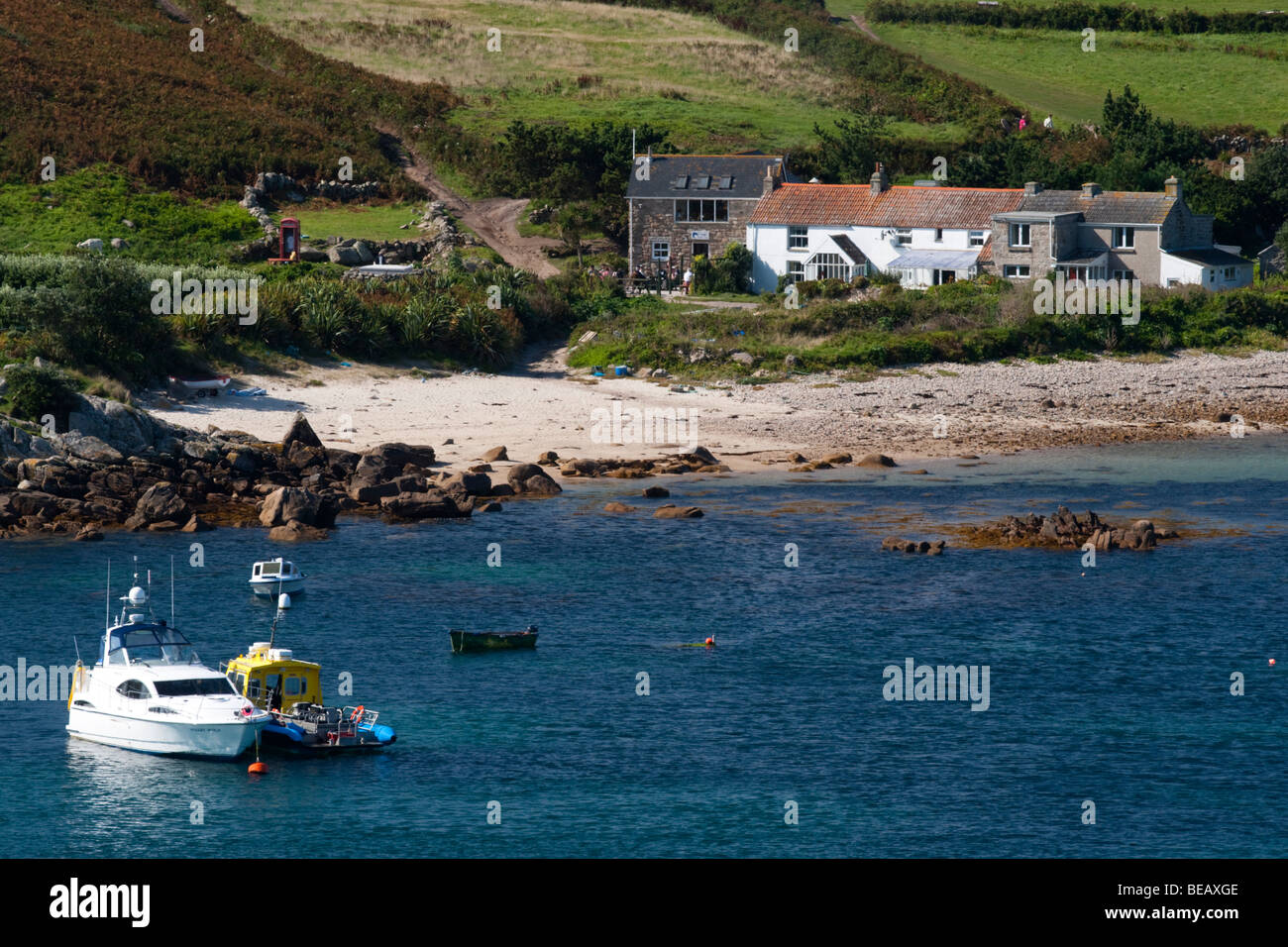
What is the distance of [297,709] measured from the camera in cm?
3725

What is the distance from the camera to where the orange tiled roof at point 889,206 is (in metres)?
91.3

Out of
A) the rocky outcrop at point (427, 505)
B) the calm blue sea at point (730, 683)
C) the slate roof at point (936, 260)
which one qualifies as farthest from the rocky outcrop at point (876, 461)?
the slate roof at point (936, 260)

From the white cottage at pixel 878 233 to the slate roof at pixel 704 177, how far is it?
2.35 meters

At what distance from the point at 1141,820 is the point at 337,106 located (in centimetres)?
9189

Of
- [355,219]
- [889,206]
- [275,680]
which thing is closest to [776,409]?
[889,206]

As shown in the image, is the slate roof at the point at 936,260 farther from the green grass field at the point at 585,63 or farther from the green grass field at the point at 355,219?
the green grass field at the point at 355,219

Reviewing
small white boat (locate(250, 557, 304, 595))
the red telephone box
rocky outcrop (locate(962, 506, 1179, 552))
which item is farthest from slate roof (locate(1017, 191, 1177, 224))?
small white boat (locate(250, 557, 304, 595))

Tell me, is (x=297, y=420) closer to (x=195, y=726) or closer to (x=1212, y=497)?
(x=195, y=726)

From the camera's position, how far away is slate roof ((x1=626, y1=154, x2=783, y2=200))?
96.1 meters

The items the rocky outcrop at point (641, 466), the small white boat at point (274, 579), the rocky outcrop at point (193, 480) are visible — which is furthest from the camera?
the rocky outcrop at point (641, 466)

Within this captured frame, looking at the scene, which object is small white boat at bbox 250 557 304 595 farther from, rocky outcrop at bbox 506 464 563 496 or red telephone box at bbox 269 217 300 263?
red telephone box at bbox 269 217 300 263

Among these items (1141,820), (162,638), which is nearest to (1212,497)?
(1141,820)

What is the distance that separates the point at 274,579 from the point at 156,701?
37.0 feet

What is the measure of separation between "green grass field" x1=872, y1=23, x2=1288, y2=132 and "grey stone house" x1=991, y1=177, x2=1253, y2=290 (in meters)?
33.0
